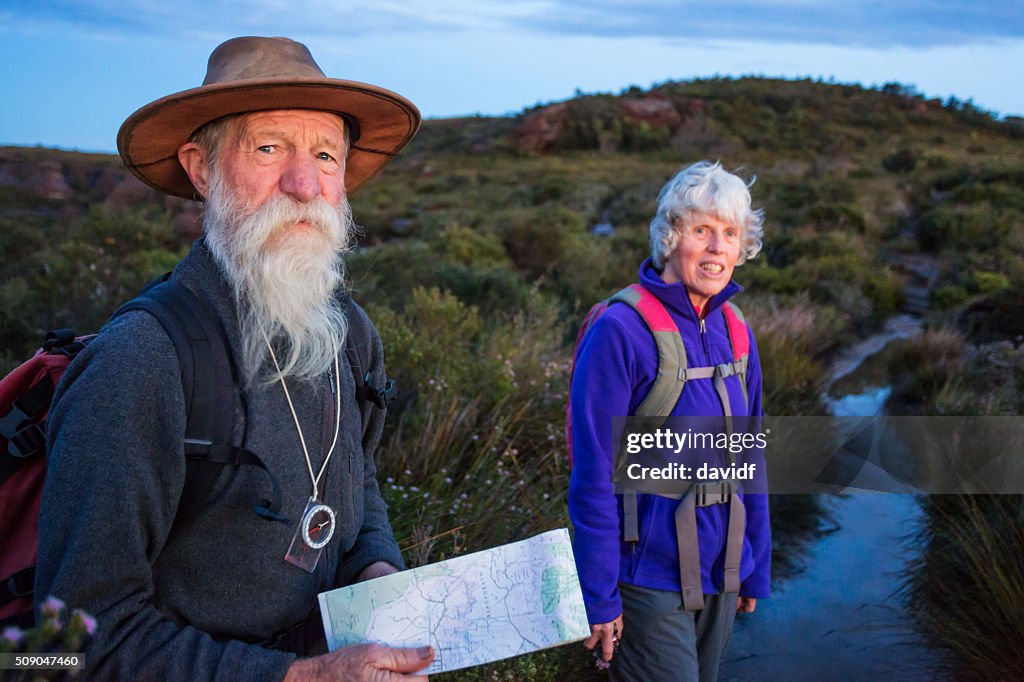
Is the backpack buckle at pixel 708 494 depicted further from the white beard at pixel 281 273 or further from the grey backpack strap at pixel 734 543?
the white beard at pixel 281 273

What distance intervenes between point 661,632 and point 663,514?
1.18 feet

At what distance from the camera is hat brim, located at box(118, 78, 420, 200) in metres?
1.80

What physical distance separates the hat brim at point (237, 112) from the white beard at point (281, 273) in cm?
16

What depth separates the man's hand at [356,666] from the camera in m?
1.48

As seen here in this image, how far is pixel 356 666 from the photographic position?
1.48m

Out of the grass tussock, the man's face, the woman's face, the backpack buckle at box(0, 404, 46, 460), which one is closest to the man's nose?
the man's face

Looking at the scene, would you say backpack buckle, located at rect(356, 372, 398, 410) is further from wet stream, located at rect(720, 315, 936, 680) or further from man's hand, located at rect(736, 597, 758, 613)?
wet stream, located at rect(720, 315, 936, 680)

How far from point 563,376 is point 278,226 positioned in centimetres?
409

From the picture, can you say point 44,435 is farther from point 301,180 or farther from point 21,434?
point 301,180

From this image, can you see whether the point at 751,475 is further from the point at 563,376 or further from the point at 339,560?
the point at 563,376

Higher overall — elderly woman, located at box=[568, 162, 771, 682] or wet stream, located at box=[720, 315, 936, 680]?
elderly woman, located at box=[568, 162, 771, 682]

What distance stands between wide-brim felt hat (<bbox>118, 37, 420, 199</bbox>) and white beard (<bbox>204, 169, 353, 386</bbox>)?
0.17m

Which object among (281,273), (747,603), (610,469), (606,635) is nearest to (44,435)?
(281,273)

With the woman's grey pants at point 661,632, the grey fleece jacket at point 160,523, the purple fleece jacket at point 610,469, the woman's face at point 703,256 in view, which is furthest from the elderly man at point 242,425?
the woman's face at point 703,256
